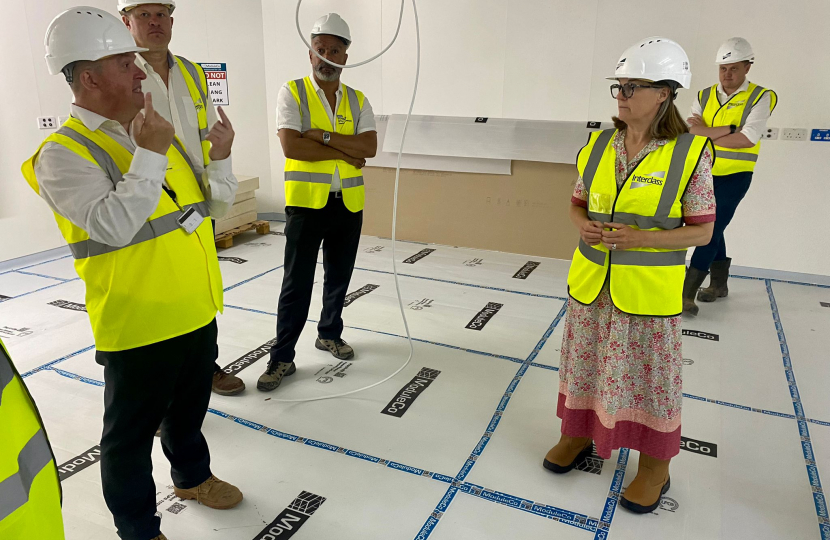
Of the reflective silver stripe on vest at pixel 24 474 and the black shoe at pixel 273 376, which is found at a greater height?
the reflective silver stripe on vest at pixel 24 474

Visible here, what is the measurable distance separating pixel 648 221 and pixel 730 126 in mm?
2450

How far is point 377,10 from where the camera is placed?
19.0 ft

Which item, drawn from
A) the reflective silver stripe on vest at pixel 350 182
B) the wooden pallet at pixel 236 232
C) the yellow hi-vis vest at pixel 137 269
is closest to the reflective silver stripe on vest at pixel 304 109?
the reflective silver stripe on vest at pixel 350 182

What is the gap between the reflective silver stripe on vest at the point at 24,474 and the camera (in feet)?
2.79

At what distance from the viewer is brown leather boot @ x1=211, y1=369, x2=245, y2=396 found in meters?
3.10

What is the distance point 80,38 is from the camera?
1517mm

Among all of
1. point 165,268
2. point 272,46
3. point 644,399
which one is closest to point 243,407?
point 165,268

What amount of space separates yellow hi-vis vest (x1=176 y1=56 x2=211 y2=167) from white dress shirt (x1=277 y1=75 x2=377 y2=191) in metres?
0.62

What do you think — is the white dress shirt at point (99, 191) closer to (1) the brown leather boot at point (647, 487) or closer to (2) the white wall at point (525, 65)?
(1) the brown leather boot at point (647, 487)

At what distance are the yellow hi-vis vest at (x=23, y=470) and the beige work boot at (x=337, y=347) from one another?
2549mm

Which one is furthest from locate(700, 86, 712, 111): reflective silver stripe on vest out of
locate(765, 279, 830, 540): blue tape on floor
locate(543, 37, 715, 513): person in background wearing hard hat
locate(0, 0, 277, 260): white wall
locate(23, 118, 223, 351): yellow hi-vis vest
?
locate(0, 0, 277, 260): white wall

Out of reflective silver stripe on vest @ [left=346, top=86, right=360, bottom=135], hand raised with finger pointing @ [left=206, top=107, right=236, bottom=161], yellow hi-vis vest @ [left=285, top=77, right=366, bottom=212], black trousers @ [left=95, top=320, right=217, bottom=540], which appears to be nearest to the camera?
black trousers @ [left=95, top=320, right=217, bottom=540]

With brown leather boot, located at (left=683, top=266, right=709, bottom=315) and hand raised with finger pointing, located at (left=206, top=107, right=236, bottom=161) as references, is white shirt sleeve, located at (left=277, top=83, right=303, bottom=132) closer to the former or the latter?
hand raised with finger pointing, located at (left=206, top=107, right=236, bottom=161)

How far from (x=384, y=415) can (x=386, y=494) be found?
604 mm
